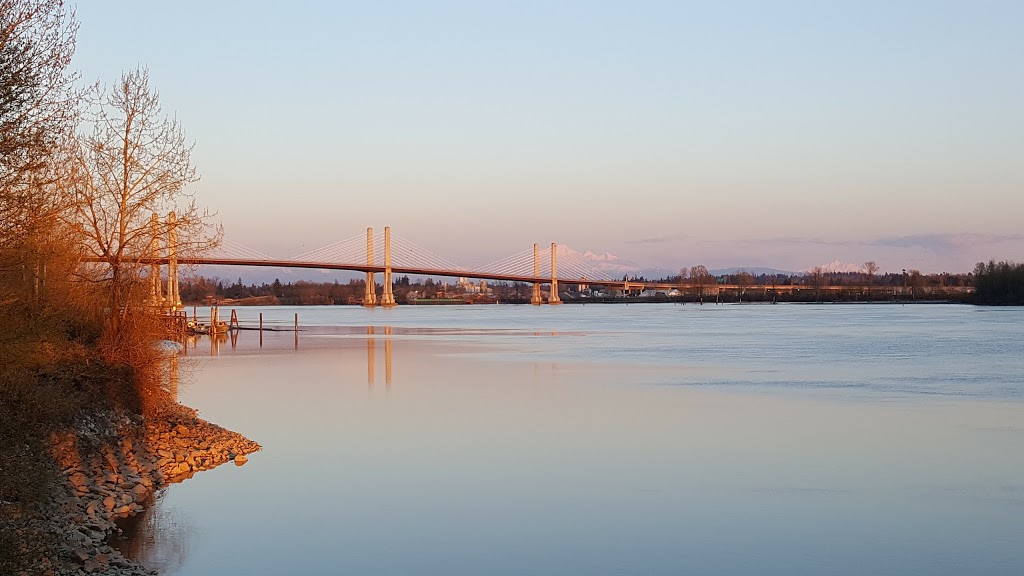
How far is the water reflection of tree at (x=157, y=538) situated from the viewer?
25.1ft

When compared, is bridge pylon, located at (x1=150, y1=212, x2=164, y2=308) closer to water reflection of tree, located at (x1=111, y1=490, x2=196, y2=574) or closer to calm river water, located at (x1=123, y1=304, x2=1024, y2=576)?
calm river water, located at (x1=123, y1=304, x2=1024, y2=576)

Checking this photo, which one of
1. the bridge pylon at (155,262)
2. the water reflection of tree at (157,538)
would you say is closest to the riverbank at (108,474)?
the water reflection of tree at (157,538)

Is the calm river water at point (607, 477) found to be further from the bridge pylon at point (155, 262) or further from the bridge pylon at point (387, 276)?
the bridge pylon at point (387, 276)

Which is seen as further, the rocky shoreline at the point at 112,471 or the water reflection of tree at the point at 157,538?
the water reflection of tree at the point at 157,538

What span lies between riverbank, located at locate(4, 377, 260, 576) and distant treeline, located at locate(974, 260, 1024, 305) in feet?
286

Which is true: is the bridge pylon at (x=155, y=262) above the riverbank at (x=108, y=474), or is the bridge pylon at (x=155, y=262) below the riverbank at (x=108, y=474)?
above

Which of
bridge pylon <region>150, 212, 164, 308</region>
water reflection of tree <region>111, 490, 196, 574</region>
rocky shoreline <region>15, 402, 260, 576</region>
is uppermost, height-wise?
bridge pylon <region>150, 212, 164, 308</region>

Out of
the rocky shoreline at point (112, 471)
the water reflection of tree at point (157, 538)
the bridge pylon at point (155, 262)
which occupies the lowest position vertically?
the water reflection of tree at point (157, 538)

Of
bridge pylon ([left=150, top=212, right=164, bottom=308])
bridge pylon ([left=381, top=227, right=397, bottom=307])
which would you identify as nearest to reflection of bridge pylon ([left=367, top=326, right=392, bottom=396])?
bridge pylon ([left=150, top=212, right=164, bottom=308])

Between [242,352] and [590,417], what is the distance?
722 inches

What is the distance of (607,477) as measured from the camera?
1060 centimetres

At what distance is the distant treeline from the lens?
8794 cm

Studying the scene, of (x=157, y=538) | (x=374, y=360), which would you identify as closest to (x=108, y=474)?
(x=157, y=538)

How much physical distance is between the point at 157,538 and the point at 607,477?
4.43 m
